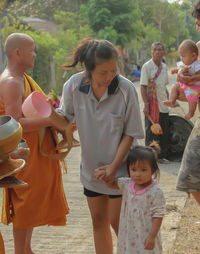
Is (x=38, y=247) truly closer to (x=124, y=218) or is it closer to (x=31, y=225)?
(x=31, y=225)

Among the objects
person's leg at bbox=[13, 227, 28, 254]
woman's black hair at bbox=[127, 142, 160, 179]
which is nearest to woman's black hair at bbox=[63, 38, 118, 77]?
woman's black hair at bbox=[127, 142, 160, 179]

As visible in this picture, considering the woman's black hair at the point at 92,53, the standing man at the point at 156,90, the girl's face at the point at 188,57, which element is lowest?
the standing man at the point at 156,90

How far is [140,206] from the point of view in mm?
2709

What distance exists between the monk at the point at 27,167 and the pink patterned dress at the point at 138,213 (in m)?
0.82

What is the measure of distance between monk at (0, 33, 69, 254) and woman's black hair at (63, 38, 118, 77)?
0.64 meters

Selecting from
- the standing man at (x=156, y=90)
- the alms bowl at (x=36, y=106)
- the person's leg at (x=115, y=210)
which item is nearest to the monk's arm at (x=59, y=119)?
the alms bowl at (x=36, y=106)

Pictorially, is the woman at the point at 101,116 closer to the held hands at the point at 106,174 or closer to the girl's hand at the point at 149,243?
the held hands at the point at 106,174

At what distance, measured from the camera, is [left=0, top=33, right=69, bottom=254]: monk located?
3156mm

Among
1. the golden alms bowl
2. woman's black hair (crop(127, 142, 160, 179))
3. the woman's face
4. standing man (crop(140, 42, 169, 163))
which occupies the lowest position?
standing man (crop(140, 42, 169, 163))

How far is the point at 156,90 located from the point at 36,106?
3931 millimetres

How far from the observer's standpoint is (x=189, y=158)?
3336 mm

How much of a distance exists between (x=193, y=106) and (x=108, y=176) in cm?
111

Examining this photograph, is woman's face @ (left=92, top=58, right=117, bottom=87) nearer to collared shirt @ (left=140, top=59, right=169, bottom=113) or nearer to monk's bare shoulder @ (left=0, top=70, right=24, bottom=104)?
monk's bare shoulder @ (left=0, top=70, right=24, bottom=104)

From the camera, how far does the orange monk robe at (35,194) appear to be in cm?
329
